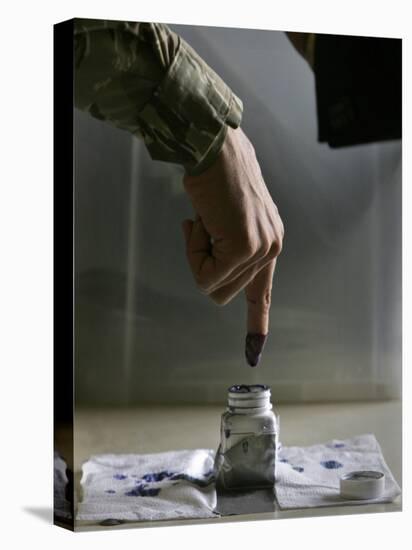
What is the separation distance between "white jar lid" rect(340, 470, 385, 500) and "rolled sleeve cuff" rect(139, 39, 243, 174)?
0.66 m

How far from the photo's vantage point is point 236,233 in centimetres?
211

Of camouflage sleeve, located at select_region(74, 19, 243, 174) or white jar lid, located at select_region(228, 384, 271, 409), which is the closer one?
camouflage sleeve, located at select_region(74, 19, 243, 174)

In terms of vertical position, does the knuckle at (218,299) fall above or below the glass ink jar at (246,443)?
above

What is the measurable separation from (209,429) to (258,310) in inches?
9.2

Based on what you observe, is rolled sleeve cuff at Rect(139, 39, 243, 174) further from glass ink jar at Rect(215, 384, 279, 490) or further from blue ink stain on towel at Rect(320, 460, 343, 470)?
blue ink stain on towel at Rect(320, 460, 343, 470)

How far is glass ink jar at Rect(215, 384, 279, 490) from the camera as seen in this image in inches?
85.1

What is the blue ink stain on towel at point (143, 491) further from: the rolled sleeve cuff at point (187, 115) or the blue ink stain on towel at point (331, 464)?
the rolled sleeve cuff at point (187, 115)

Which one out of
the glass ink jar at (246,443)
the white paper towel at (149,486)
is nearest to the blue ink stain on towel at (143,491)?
the white paper towel at (149,486)

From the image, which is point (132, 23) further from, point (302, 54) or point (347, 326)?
point (347, 326)

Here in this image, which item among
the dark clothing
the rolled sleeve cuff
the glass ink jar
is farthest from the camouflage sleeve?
the glass ink jar

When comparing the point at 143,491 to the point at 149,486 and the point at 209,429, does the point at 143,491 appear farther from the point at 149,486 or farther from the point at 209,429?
the point at 209,429

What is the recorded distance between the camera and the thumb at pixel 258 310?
2.18m

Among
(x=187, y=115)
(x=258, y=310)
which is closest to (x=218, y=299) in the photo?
(x=258, y=310)

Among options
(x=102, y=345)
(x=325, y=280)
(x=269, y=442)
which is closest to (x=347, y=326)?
(x=325, y=280)
